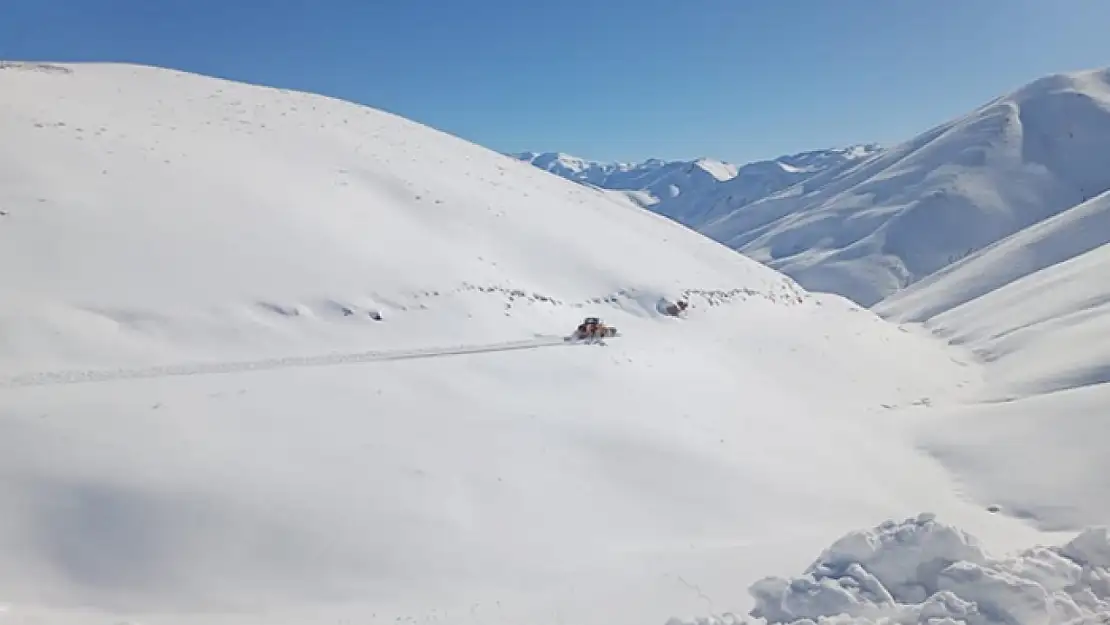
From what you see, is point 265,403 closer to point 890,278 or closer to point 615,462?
point 615,462

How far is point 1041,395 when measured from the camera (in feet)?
83.0

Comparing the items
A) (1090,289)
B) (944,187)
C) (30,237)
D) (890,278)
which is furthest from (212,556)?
(944,187)

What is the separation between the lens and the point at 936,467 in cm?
2022

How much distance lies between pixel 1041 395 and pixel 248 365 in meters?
24.2

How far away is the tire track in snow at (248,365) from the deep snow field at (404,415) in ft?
0.49

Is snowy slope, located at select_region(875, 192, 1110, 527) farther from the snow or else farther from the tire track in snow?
the tire track in snow

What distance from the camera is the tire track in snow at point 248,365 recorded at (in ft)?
55.5

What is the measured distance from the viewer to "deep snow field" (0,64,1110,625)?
1110 centimetres

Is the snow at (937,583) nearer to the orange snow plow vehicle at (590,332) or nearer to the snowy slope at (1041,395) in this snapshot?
the snowy slope at (1041,395)

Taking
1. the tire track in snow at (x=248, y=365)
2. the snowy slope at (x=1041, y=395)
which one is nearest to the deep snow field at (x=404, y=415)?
the tire track in snow at (x=248, y=365)

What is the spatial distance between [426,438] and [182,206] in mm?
16915

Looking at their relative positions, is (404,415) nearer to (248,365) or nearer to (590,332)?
(248,365)

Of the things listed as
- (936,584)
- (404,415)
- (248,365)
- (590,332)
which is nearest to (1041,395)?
(590,332)

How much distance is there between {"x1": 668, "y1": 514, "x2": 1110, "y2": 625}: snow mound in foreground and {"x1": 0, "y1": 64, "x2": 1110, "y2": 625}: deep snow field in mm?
45
